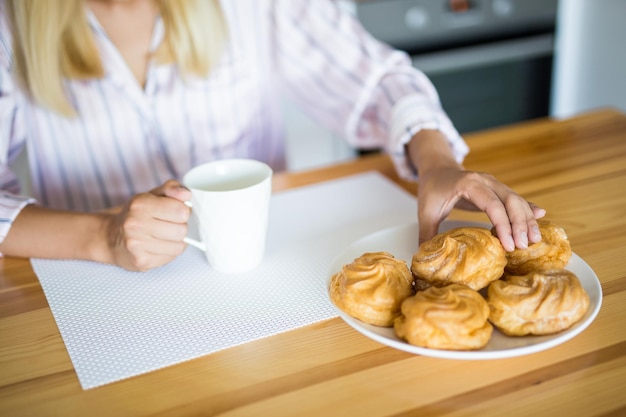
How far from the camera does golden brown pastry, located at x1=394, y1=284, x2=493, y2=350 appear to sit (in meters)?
0.56

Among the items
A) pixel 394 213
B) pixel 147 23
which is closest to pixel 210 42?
pixel 147 23

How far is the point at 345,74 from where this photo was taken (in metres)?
1.23

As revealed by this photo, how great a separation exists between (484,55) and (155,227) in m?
1.67

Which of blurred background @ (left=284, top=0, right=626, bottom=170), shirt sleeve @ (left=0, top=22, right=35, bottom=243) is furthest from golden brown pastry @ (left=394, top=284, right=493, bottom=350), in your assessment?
blurred background @ (left=284, top=0, right=626, bottom=170)

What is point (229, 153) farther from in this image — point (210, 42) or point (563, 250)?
point (563, 250)

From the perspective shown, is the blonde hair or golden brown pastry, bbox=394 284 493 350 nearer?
golden brown pastry, bbox=394 284 493 350

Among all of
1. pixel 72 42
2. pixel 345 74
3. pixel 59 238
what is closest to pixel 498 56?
pixel 345 74

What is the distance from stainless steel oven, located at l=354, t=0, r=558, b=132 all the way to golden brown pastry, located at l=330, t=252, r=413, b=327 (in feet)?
4.97

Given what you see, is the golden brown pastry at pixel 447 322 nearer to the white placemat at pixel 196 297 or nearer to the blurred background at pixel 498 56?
the white placemat at pixel 196 297

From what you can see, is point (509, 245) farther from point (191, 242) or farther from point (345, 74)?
point (345, 74)

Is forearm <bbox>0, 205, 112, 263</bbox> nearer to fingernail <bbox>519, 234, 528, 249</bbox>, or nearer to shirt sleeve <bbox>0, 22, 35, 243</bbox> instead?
shirt sleeve <bbox>0, 22, 35, 243</bbox>

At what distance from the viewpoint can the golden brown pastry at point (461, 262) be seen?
0.63 metres

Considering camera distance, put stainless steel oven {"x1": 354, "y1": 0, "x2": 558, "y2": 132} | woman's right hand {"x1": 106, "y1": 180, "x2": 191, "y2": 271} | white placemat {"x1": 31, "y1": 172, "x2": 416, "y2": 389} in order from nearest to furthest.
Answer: white placemat {"x1": 31, "y1": 172, "x2": 416, "y2": 389} → woman's right hand {"x1": 106, "y1": 180, "x2": 191, "y2": 271} → stainless steel oven {"x1": 354, "y1": 0, "x2": 558, "y2": 132}

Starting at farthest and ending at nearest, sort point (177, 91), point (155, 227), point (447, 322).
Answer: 1. point (177, 91)
2. point (155, 227)
3. point (447, 322)
